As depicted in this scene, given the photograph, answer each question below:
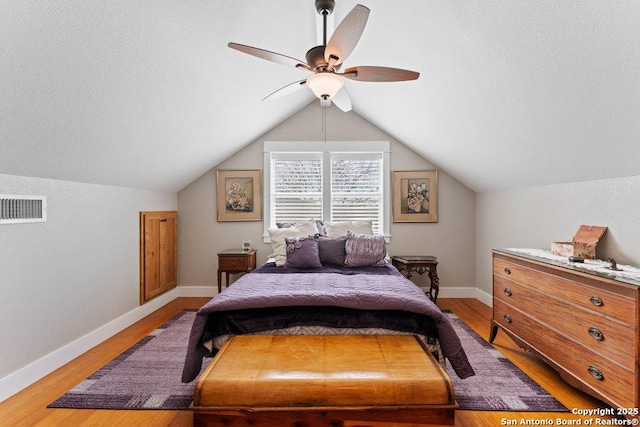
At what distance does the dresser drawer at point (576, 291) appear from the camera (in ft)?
5.43

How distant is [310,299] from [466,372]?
40.9 inches

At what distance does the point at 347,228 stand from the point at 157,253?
7.76ft

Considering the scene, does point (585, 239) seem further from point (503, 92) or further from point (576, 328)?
point (503, 92)

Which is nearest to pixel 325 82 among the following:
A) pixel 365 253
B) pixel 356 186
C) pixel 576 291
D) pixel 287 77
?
pixel 287 77

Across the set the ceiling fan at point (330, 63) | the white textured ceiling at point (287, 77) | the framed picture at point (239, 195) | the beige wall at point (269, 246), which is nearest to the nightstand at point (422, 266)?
the beige wall at point (269, 246)

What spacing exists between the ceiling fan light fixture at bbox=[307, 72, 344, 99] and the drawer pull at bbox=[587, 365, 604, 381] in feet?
7.35

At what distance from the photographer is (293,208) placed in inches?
178

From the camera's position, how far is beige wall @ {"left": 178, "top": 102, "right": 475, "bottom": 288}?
14.5ft

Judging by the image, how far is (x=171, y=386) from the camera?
2223mm

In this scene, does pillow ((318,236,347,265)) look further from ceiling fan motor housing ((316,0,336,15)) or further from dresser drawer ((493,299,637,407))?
ceiling fan motor housing ((316,0,336,15))

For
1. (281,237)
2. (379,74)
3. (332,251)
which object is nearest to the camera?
(379,74)

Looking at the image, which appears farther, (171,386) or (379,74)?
(171,386)

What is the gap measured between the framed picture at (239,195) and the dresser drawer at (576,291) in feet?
10.2

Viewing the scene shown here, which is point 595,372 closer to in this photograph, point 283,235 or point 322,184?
point 283,235
